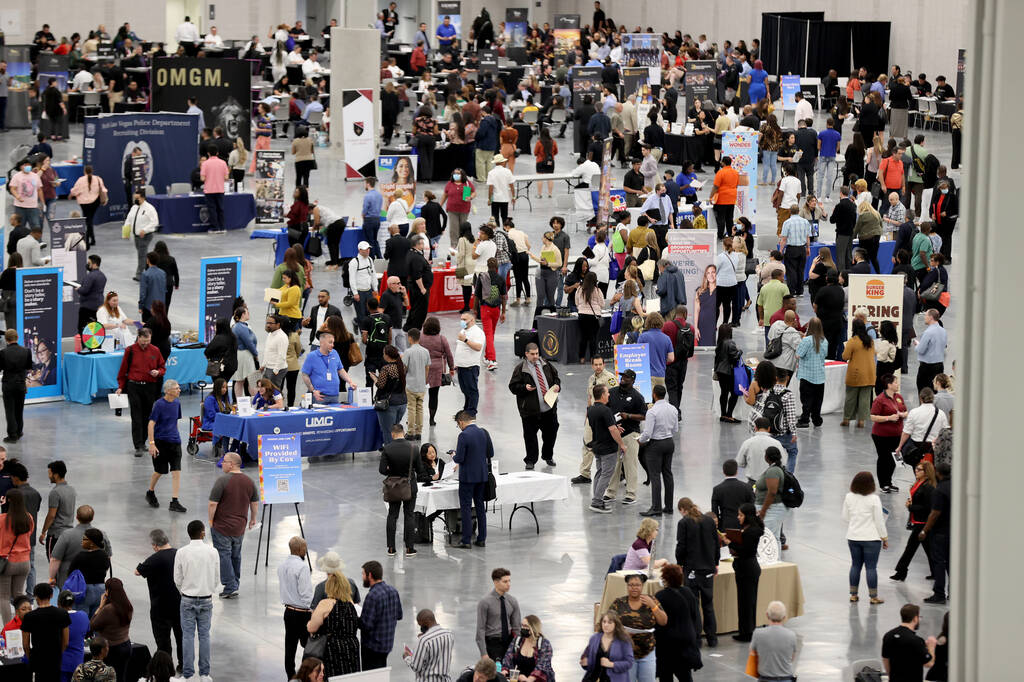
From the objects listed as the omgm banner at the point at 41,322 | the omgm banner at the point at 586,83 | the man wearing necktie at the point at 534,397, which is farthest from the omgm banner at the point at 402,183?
the omgm banner at the point at 586,83

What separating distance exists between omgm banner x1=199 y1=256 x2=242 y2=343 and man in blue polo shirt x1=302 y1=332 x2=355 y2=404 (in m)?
2.51

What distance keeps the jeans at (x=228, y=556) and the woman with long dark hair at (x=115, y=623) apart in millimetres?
1823

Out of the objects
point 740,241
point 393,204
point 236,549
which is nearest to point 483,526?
point 236,549

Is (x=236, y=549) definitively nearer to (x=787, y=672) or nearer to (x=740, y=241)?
(x=787, y=672)

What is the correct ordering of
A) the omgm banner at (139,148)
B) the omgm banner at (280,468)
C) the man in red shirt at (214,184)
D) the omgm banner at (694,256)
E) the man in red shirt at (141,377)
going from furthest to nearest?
the omgm banner at (139,148) → the man in red shirt at (214,184) → the omgm banner at (694,256) → the man in red shirt at (141,377) → the omgm banner at (280,468)

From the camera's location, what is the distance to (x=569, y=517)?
48.7ft

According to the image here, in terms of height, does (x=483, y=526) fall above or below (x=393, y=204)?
below

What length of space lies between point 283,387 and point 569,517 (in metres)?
4.32

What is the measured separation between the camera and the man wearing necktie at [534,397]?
1574 cm

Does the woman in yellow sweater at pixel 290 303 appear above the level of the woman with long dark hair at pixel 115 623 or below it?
above

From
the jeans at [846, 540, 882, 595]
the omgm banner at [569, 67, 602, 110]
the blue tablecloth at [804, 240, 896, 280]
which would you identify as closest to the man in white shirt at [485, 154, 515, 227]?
the blue tablecloth at [804, 240, 896, 280]

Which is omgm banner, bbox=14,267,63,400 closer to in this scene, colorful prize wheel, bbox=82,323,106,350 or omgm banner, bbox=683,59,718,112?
colorful prize wheel, bbox=82,323,106,350

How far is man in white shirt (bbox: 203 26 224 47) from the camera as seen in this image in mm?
46688

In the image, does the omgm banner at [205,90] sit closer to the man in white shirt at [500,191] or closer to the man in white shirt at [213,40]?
the man in white shirt at [500,191]
